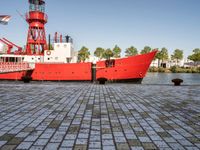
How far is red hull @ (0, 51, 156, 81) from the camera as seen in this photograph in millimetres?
25031

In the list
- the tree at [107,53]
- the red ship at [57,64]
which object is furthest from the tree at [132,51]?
the red ship at [57,64]

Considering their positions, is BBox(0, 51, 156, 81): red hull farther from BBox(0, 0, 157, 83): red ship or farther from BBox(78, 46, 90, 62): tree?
BBox(78, 46, 90, 62): tree

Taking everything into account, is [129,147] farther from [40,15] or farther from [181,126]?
[40,15]

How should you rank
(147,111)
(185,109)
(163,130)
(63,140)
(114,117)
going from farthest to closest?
1. (185,109)
2. (147,111)
3. (114,117)
4. (163,130)
5. (63,140)

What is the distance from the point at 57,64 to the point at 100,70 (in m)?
6.06

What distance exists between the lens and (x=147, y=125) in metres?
5.66

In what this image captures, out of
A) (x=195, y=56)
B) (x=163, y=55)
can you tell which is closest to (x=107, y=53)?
(x=163, y=55)

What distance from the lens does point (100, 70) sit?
2664cm

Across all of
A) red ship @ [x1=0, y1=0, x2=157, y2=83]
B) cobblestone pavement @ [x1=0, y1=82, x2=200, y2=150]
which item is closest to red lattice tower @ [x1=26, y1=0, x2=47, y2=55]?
red ship @ [x1=0, y1=0, x2=157, y2=83]

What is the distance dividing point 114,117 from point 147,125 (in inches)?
49.3

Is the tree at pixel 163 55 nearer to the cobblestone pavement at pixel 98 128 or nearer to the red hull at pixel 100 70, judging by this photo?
the red hull at pixel 100 70

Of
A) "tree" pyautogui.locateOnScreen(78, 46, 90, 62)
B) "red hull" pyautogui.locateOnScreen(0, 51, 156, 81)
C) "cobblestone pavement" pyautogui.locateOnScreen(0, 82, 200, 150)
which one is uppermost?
"tree" pyautogui.locateOnScreen(78, 46, 90, 62)

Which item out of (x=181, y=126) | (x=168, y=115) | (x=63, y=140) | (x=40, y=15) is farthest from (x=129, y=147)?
(x=40, y=15)

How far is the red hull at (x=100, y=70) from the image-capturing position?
2503 centimetres
